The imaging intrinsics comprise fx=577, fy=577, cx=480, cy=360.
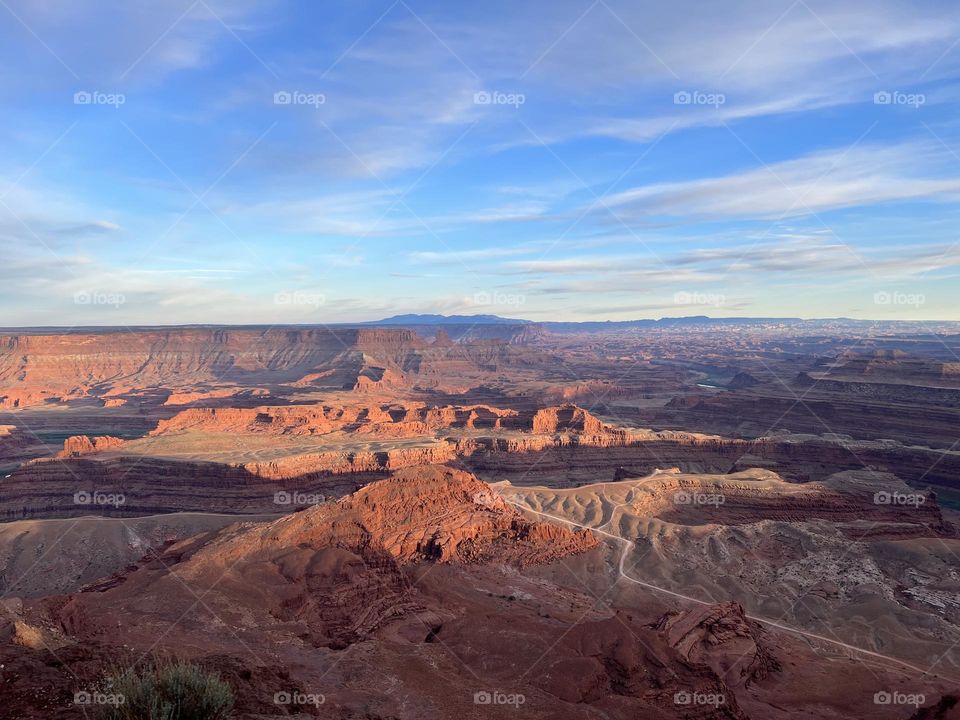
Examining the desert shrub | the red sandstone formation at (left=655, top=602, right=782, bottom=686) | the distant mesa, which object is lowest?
the red sandstone formation at (left=655, top=602, right=782, bottom=686)

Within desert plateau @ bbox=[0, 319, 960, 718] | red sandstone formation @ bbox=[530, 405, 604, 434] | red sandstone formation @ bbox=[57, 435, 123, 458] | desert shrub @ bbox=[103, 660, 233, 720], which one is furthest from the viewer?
red sandstone formation @ bbox=[530, 405, 604, 434]

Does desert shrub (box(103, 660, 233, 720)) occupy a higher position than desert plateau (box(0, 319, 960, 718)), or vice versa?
desert shrub (box(103, 660, 233, 720))

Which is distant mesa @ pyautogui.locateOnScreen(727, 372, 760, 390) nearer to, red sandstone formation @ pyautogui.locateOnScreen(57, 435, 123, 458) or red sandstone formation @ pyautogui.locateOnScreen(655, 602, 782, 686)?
red sandstone formation @ pyautogui.locateOnScreen(655, 602, 782, 686)

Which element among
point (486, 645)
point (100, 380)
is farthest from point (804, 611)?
point (100, 380)

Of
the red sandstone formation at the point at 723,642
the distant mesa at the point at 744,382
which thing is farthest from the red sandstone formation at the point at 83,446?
the distant mesa at the point at 744,382

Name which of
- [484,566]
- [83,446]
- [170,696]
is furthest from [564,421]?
[170,696]

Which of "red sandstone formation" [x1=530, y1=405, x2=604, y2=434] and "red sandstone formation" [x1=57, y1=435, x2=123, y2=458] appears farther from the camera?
"red sandstone formation" [x1=530, y1=405, x2=604, y2=434]

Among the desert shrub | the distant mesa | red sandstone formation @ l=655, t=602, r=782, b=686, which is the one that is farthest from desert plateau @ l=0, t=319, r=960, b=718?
the distant mesa

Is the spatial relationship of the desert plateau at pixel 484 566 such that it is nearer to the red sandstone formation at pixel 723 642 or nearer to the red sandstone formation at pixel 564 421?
the red sandstone formation at pixel 723 642

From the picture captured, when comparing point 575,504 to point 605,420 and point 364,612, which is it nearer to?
point 364,612
